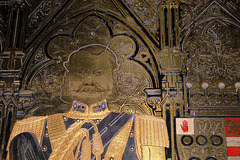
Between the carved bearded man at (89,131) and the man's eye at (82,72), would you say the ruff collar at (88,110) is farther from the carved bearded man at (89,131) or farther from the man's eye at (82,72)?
the man's eye at (82,72)

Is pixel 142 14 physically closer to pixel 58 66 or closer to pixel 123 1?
pixel 123 1

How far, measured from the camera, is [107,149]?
4.27m

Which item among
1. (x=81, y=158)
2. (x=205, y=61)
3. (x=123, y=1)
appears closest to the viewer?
(x=81, y=158)

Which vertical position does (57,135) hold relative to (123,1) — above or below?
below

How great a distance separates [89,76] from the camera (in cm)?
477

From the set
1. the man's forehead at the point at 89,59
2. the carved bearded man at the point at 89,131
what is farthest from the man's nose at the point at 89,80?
the man's forehead at the point at 89,59

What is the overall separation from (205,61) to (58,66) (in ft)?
8.37

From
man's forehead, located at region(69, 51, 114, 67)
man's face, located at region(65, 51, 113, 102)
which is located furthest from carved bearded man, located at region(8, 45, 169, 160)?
man's forehead, located at region(69, 51, 114, 67)

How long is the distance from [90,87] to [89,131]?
0.75 m

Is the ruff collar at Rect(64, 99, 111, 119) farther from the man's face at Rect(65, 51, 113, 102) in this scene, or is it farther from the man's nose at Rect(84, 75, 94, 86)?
the man's nose at Rect(84, 75, 94, 86)

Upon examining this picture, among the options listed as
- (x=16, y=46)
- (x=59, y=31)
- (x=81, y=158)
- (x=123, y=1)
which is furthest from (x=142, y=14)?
(x=81, y=158)

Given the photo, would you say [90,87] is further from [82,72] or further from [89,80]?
[82,72]

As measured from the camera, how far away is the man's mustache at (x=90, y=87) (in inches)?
185

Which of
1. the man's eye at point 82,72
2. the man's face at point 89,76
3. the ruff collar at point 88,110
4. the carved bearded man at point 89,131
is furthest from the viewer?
the man's eye at point 82,72
